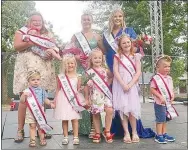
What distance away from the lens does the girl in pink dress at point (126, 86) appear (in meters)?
3.51

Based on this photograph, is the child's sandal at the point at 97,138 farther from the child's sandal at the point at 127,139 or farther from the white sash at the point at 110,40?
the white sash at the point at 110,40

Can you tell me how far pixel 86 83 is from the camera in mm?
3502

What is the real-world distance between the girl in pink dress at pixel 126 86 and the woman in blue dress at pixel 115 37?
16 centimetres

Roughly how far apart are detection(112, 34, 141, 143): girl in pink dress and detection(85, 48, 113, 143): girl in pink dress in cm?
11

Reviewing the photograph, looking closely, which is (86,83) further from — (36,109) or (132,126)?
(132,126)

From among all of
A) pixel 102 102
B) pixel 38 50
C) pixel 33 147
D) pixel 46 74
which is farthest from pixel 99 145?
pixel 38 50

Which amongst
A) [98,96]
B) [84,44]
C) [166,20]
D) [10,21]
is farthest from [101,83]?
[166,20]

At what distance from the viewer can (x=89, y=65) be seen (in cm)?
363

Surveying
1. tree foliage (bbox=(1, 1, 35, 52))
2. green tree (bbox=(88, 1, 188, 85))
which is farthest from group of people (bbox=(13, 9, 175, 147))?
green tree (bbox=(88, 1, 188, 85))

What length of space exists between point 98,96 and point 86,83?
7.5 inches

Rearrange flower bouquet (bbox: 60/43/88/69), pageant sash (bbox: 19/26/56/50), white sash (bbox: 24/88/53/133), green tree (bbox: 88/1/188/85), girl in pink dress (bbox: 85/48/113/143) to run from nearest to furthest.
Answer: white sash (bbox: 24/88/53/133), girl in pink dress (bbox: 85/48/113/143), pageant sash (bbox: 19/26/56/50), flower bouquet (bbox: 60/43/88/69), green tree (bbox: 88/1/188/85)

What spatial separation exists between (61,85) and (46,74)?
341 mm

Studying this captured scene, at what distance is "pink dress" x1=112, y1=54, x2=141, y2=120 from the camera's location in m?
3.50

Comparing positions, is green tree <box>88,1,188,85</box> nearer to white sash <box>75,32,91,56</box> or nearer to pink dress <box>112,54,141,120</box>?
→ white sash <box>75,32,91,56</box>
